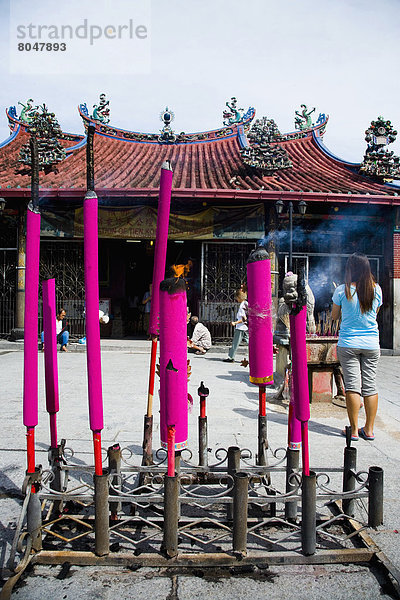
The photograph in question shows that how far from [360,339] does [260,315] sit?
1.74 m

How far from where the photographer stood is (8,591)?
5.01 feet

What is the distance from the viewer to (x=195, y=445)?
10.8ft

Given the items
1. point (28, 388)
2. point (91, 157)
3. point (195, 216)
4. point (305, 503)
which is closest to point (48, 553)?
point (28, 388)

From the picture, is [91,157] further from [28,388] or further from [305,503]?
[305,503]

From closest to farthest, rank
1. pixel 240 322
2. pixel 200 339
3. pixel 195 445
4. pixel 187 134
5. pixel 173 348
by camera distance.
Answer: pixel 173 348, pixel 195 445, pixel 240 322, pixel 200 339, pixel 187 134

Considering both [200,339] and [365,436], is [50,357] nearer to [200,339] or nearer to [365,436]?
[365,436]

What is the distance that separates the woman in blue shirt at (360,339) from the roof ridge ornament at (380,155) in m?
7.68

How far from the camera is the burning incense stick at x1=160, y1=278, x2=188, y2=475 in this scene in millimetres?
1716

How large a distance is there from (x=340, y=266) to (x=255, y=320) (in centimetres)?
879

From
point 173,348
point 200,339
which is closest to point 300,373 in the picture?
point 173,348

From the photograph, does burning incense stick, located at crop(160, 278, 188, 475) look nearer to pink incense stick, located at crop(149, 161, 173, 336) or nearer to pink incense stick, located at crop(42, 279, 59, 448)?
pink incense stick, located at crop(149, 161, 173, 336)

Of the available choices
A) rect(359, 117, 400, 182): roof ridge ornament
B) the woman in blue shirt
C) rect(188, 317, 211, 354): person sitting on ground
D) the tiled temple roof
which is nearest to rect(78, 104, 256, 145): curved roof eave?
the tiled temple roof

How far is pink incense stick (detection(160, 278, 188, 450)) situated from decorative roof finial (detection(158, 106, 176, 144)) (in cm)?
1167

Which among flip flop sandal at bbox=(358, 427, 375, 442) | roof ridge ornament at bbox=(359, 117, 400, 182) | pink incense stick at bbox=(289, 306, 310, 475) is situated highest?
roof ridge ornament at bbox=(359, 117, 400, 182)
